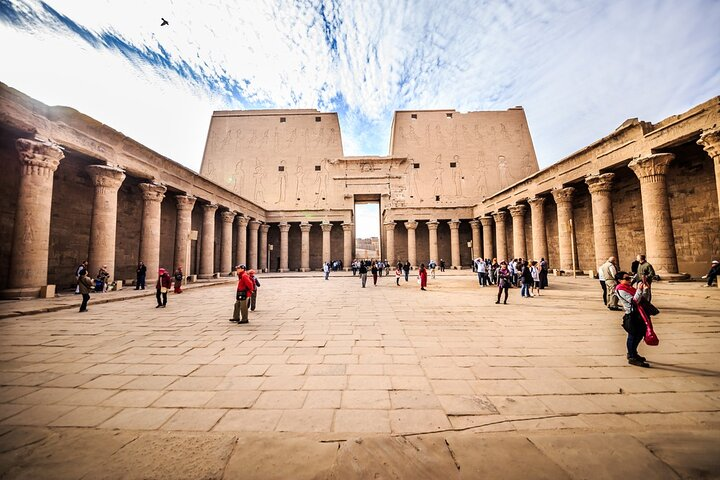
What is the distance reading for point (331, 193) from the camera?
31359 mm

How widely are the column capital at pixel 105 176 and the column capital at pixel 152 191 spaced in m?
1.57

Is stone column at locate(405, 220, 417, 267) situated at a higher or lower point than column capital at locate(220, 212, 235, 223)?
lower

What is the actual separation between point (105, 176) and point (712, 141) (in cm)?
2161

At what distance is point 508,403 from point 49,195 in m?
13.5

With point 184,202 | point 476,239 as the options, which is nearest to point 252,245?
point 184,202

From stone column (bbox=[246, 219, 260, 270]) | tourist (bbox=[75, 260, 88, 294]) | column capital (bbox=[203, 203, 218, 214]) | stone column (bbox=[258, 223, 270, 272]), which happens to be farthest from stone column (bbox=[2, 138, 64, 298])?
stone column (bbox=[258, 223, 270, 272])

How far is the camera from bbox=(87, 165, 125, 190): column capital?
1048 cm

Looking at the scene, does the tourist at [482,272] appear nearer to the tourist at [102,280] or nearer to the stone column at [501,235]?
the stone column at [501,235]

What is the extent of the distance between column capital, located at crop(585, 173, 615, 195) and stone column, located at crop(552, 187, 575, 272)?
1.62m

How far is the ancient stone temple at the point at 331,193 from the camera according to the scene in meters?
9.20

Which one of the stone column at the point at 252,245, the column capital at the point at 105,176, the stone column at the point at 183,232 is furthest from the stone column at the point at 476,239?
the column capital at the point at 105,176

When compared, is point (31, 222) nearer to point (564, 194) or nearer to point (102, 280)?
point (102, 280)

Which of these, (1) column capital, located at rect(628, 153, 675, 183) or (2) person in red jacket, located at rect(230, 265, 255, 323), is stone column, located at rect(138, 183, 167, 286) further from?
(1) column capital, located at rect(628, 153, 675, 183)

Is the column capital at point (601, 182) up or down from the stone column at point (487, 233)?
up
